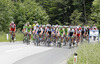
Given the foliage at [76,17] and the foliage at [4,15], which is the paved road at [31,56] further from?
the foliage at [76,17]

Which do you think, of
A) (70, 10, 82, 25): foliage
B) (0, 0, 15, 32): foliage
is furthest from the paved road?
(70, 10, 82, 25): foliage

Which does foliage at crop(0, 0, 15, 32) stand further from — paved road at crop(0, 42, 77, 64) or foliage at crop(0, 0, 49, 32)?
paved road at crop(0, 42, 77, 64)

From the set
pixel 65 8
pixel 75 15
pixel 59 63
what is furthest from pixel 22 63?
pixel 65 8

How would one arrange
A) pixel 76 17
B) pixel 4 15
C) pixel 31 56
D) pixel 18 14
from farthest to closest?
1. pixel 76 17
2. pixel 18 14
3. pixel 4 15
4. pixel 31 56

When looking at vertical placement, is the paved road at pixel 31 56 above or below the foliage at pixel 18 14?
below

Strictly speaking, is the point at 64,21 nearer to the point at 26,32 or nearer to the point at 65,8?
the point at 65,8

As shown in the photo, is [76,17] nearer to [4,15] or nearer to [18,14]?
[18,14]

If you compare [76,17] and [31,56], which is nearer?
[31,56]

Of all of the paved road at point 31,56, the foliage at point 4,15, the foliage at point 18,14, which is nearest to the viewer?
the paved road at point 31,56

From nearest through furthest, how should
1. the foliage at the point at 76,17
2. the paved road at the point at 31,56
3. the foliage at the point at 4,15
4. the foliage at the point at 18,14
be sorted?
the paved road at the point at 31,56
the foliage at the point at 4,15
the foliage at the point at 18,14
the foliage at the point at 76,17

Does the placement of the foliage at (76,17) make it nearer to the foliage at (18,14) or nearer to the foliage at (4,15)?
the foliage at (18,14)

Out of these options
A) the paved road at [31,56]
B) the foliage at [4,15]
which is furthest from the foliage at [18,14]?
the paved road at [31,56]

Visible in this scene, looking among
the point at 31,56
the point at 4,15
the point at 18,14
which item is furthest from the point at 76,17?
the point at 31,56

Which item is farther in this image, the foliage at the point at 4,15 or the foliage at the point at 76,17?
the foliage at the point at 76,17
